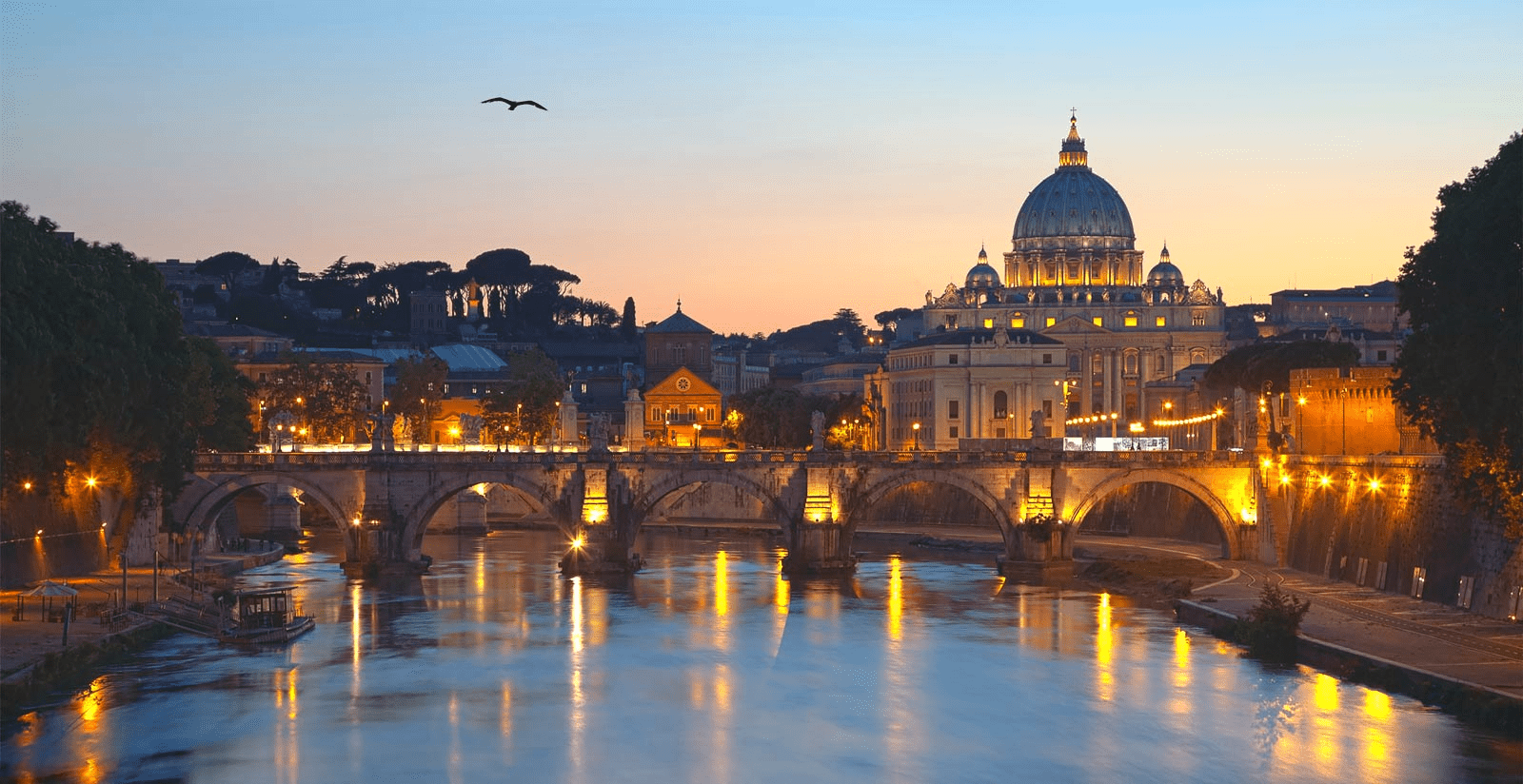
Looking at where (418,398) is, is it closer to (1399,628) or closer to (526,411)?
(526,411)

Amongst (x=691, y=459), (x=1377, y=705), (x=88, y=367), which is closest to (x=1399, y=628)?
(x=1377, y=705)

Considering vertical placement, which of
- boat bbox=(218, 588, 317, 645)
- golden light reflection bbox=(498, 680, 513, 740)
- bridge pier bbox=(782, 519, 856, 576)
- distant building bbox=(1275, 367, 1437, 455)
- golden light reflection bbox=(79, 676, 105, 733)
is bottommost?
golden light reflection bbox=(498, 680, 513, 740)

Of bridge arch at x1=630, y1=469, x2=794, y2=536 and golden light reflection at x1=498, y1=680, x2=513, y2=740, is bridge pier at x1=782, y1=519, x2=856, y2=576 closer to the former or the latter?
bridge arch at x1=630, y1=469, x2=794, y2=536

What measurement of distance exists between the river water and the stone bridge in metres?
9.13

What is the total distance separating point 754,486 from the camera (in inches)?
3516

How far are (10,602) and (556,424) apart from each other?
71562 mm

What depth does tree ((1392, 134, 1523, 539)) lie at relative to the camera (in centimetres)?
5416

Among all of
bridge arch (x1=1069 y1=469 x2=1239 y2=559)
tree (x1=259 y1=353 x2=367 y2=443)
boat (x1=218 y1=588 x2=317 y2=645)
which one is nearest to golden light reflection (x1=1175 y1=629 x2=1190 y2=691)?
bridge arch (x1=1069 y1=469 x2=1239 y2=559)

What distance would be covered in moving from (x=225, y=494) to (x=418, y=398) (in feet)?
212

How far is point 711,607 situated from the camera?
76.8 m

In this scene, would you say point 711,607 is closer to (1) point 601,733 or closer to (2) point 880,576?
(2) point 880,576

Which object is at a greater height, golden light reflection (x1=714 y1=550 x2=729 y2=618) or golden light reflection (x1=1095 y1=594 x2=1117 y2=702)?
golden light reflection (x1=714 y1=550 x2=729 y2=618)

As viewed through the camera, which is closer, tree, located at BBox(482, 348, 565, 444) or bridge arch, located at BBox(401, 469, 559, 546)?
bridge arch, located at BBox(401, 469, 559, 546)

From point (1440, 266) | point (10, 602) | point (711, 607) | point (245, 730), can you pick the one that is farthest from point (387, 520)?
point (1440, 266)
